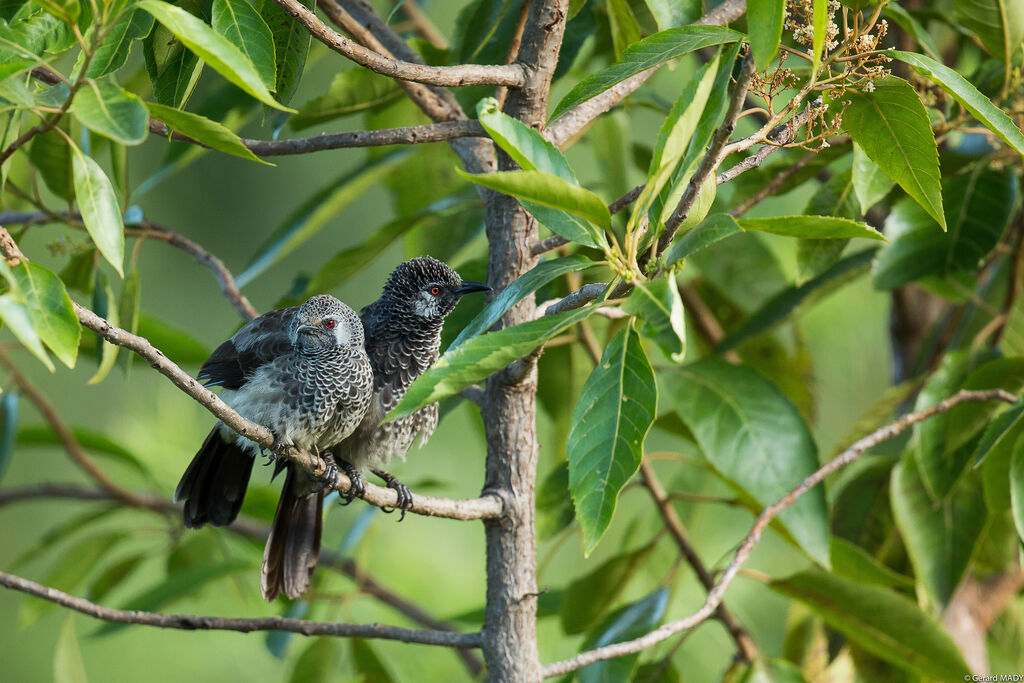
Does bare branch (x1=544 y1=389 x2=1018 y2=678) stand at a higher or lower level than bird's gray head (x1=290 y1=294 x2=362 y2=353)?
lower

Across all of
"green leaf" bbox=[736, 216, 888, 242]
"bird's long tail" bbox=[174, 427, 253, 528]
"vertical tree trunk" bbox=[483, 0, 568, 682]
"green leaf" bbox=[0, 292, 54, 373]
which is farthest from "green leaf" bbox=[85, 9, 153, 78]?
"bird's long tail" bbox=[174, 427, 253, 528]

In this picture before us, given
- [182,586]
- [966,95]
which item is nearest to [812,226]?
[966,95]

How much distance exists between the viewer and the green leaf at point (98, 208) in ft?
2.15

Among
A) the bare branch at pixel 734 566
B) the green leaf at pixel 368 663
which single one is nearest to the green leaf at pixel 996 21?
the bare branch at pixel 734 566

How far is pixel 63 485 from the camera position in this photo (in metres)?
2.13

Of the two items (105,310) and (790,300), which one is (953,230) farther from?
(105,310)

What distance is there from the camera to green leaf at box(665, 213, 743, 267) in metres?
0.68

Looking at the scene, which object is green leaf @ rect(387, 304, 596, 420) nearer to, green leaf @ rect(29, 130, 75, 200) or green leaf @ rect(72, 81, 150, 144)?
green leaf @ rect(72, 81, 150, 144)

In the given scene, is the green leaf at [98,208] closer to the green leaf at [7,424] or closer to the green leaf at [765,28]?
the green leaf at [765,28]

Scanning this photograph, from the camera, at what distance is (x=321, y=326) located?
4.00ft

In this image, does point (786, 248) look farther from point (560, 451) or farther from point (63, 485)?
point (63, 485)

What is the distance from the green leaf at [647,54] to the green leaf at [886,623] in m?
0.98

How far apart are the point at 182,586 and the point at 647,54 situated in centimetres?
153

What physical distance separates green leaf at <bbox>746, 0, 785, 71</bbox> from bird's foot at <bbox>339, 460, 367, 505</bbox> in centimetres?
69
